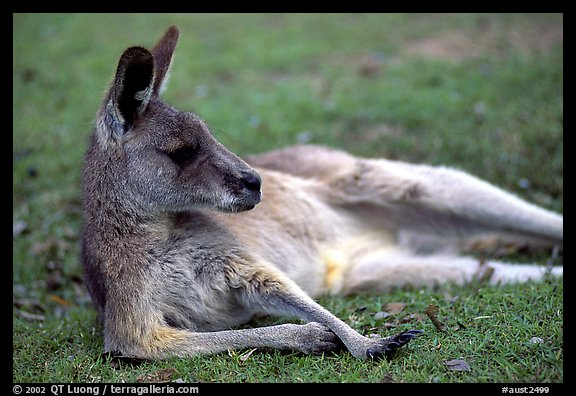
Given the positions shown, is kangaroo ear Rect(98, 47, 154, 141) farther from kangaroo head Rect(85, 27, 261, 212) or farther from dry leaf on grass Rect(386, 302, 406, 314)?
dry leaf on grass Rect(386, 302, 406, 314)

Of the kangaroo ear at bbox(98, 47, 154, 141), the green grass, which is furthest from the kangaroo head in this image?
the green grass

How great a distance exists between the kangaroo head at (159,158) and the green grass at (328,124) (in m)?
0.77

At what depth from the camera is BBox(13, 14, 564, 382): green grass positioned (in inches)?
152

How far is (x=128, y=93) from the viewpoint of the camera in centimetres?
417

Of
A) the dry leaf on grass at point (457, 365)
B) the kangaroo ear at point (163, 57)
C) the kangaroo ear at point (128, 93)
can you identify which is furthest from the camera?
the kangaroo ear at point (163, 57)

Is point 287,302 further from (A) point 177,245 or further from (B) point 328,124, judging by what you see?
(B) point 328,124

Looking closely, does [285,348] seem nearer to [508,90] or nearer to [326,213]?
[326,213]

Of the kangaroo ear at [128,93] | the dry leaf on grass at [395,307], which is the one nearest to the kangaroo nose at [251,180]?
the kangaroo ear at [128,93]

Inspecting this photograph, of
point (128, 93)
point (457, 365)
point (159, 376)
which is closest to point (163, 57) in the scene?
point (128, 93)

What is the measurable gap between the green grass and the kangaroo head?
2.53 ft

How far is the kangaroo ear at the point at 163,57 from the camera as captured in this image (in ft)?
15.0

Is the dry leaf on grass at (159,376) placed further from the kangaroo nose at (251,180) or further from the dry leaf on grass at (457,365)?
the dry leaf on grass at (457,365)
